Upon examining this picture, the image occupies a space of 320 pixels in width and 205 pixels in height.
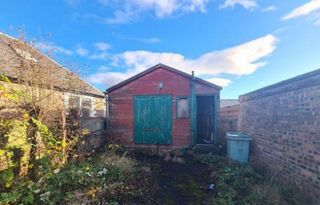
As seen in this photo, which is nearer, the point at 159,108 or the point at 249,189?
the point at 249,189

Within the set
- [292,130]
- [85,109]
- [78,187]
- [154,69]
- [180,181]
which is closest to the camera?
[78,187]

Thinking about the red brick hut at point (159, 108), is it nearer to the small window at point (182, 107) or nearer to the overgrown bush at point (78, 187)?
the small window at point (182, 107)

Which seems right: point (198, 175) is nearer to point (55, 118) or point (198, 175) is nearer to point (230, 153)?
point (230, 153)

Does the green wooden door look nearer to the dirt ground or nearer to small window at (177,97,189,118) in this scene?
small window at (177,97,189,118)

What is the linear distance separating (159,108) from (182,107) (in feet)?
3.85

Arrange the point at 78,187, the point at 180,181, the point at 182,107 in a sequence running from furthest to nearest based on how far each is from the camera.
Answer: the point at 182,107 → the point at 180,181 → the point at 78,187

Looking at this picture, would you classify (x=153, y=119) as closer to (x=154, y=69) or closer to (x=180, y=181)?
(x=154, y=69)

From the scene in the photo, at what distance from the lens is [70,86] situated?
7281mm

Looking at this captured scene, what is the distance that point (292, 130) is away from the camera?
524cm

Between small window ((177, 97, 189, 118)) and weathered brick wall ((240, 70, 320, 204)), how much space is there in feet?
11.1

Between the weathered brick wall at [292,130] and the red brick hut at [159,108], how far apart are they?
121 inches

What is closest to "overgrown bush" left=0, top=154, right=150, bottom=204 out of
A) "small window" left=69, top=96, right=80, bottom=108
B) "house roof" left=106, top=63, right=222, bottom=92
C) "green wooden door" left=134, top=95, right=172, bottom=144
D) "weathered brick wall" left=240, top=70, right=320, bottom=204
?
"small window" left=69, top=96, right=80, bottom=108

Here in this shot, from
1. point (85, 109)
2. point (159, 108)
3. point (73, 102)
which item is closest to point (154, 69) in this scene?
point (159, 108)

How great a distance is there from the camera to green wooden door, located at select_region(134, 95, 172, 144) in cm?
1027
